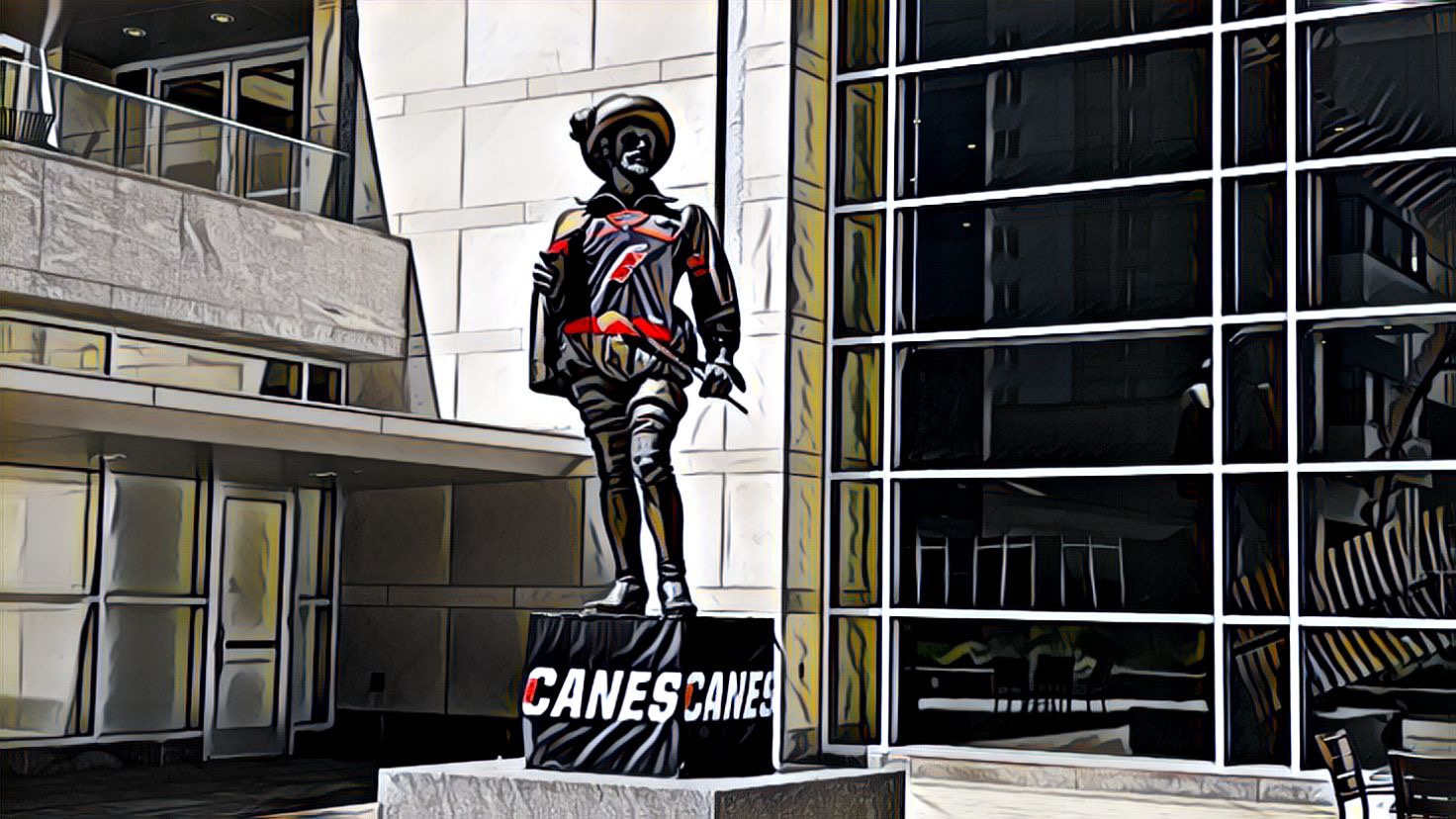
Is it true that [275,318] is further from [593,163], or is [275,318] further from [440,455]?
[593,163]

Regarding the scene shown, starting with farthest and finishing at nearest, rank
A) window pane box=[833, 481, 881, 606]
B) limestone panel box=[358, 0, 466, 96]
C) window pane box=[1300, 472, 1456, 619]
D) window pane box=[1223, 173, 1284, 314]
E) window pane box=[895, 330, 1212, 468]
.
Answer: limestone panel box=[358, 0, 466, 96], window pane box=[833, 481, 881, 606], window pane box=[895, 330, 1212, 468], window pane box=[1223, 173, 1284, 314], window pane box=[1300, 472, 1456, 619]

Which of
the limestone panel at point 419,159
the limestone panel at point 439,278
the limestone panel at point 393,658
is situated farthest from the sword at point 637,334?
the limestone panel at point 393,658

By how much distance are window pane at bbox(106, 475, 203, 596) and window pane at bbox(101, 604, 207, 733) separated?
0.21 metres

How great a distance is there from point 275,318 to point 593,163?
26.6 feet

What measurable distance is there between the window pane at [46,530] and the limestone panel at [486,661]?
3.65 metres

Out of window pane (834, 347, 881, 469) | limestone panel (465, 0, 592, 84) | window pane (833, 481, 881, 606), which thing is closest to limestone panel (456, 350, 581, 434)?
Result: window pane (834, 347, 881, 469)

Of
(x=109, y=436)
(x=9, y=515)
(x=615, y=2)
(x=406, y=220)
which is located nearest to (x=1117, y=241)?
(x=615, y=2)

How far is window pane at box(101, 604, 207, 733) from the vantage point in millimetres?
15656

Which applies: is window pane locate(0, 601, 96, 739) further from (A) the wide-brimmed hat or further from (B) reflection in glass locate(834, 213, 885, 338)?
(A) the wide-brimmed hat

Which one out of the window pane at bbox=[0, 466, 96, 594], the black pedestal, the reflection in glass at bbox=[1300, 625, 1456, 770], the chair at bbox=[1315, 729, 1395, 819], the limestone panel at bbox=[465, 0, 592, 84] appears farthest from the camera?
the limestone panel at bbox=[465, 0, 592, 84]

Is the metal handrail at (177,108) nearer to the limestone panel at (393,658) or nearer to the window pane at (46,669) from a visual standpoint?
the window pane at (46,669)

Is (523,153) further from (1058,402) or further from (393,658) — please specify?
(1058,402)

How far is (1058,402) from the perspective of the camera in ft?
51.5

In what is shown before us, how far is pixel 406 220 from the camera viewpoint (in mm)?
18000
